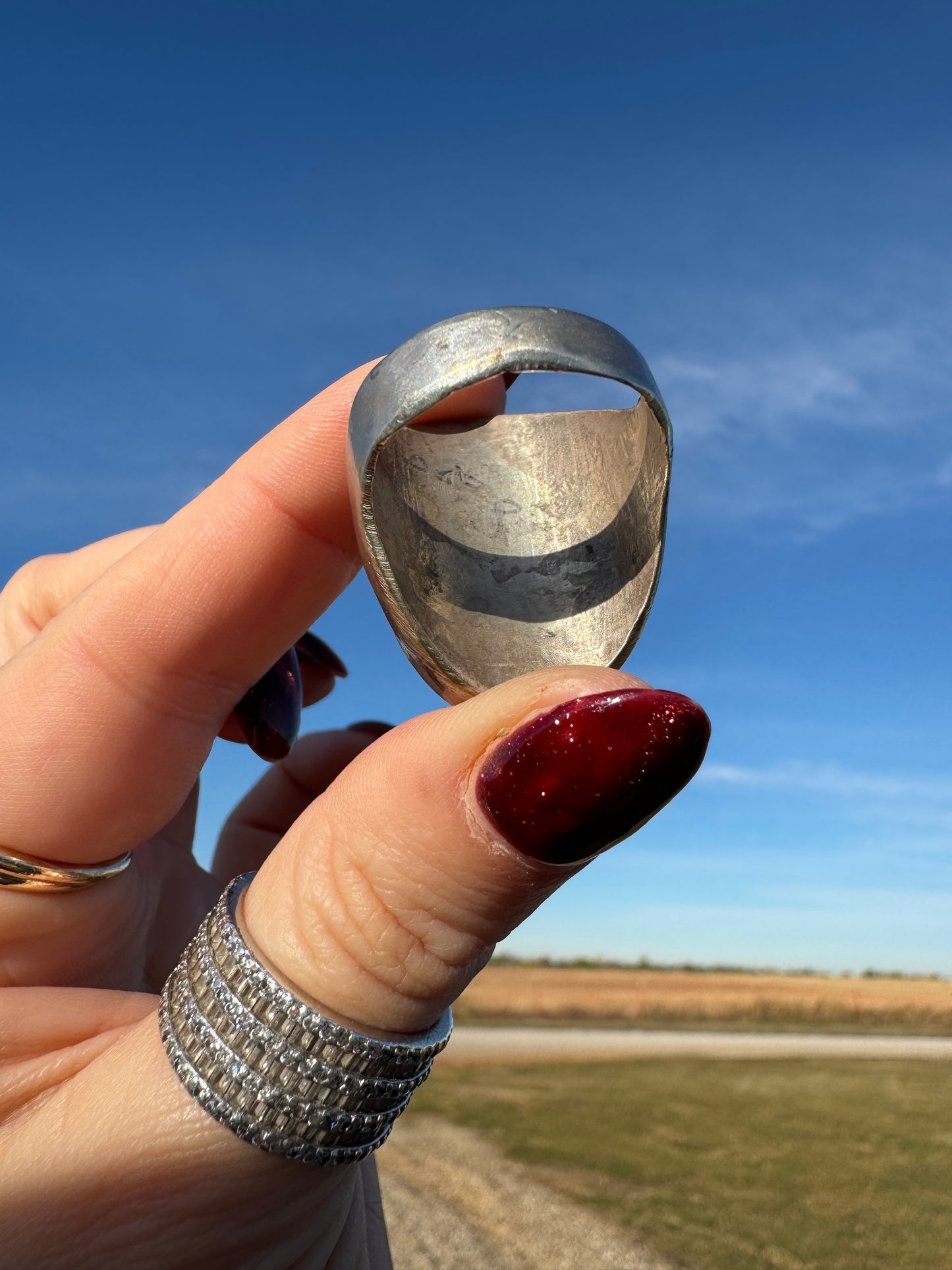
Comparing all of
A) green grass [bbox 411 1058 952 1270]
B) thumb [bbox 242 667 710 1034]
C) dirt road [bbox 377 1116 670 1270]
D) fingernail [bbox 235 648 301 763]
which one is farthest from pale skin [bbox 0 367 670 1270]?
green grass [bbox 411 1058 952 1270]

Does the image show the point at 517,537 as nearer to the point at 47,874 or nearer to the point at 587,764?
the point at 587,764

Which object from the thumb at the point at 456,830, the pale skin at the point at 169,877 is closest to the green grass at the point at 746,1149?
the pale skin at the point at 169,877

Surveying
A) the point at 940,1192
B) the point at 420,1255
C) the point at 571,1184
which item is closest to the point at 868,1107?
the point at 940,1192

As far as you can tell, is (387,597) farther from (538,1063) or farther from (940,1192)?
(538,1063)

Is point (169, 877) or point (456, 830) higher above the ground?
point (456, 830)

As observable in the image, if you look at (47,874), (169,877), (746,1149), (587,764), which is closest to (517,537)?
(587,764)

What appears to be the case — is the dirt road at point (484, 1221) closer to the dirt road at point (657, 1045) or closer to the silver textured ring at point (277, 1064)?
the silver textured ring at point (277, 1064)
